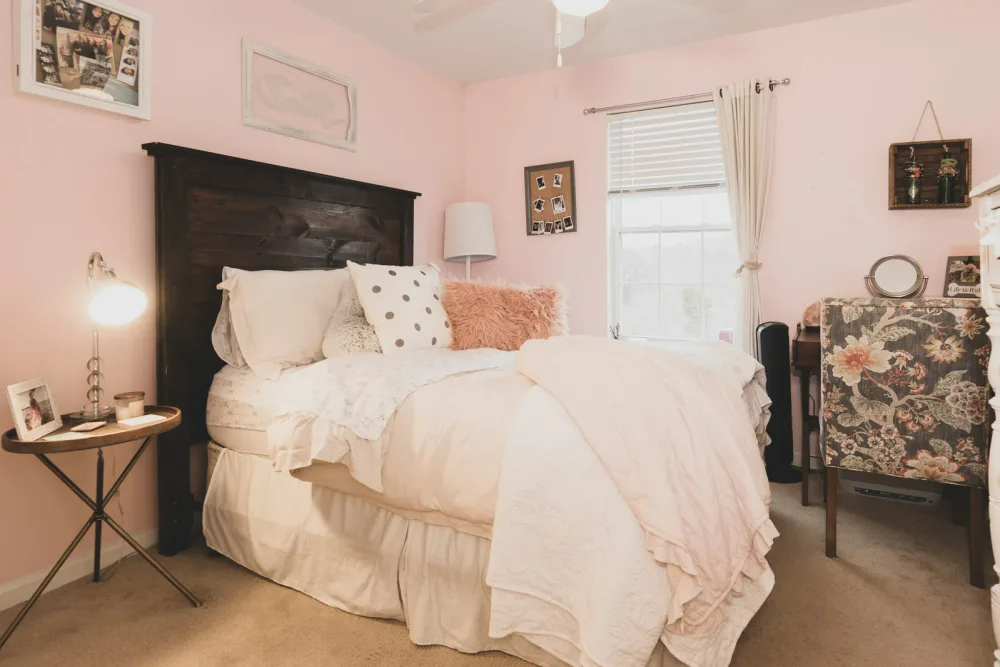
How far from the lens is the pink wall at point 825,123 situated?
2.91 metres

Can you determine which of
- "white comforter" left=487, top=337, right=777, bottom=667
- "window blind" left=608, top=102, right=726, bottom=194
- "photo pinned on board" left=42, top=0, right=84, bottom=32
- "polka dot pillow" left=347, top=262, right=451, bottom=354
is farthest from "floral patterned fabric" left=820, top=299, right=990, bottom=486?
"photo pinned on board" left=42, top=0, right=84, bottom=32

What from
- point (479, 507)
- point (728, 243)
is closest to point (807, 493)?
point (728, 243)

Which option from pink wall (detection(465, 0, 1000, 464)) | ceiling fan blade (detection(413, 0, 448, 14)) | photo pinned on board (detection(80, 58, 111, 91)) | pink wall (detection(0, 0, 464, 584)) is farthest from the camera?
pink wall (detection(465, 0, 1000, 464))

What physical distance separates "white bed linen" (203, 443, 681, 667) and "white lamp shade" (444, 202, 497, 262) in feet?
6.82

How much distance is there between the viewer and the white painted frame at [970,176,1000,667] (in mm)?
1495

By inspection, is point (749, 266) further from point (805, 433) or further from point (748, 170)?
point (805, 433)

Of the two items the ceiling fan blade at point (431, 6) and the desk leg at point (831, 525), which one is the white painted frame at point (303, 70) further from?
the desk leg at point (831, 525)

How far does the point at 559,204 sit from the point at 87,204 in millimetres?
2664

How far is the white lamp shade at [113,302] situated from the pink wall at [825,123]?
2675 mm

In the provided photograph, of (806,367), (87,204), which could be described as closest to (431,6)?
(87,204)

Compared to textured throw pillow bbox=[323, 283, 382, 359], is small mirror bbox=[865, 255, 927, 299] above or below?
above

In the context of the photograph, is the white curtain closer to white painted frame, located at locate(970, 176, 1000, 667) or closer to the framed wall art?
white painted frame, located at locate(970, 176, 1000, 667)

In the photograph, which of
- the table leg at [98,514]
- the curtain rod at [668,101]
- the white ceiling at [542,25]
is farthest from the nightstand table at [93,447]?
the curtain rod at [668,101]

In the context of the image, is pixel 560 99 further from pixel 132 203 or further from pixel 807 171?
pixel 132 203
